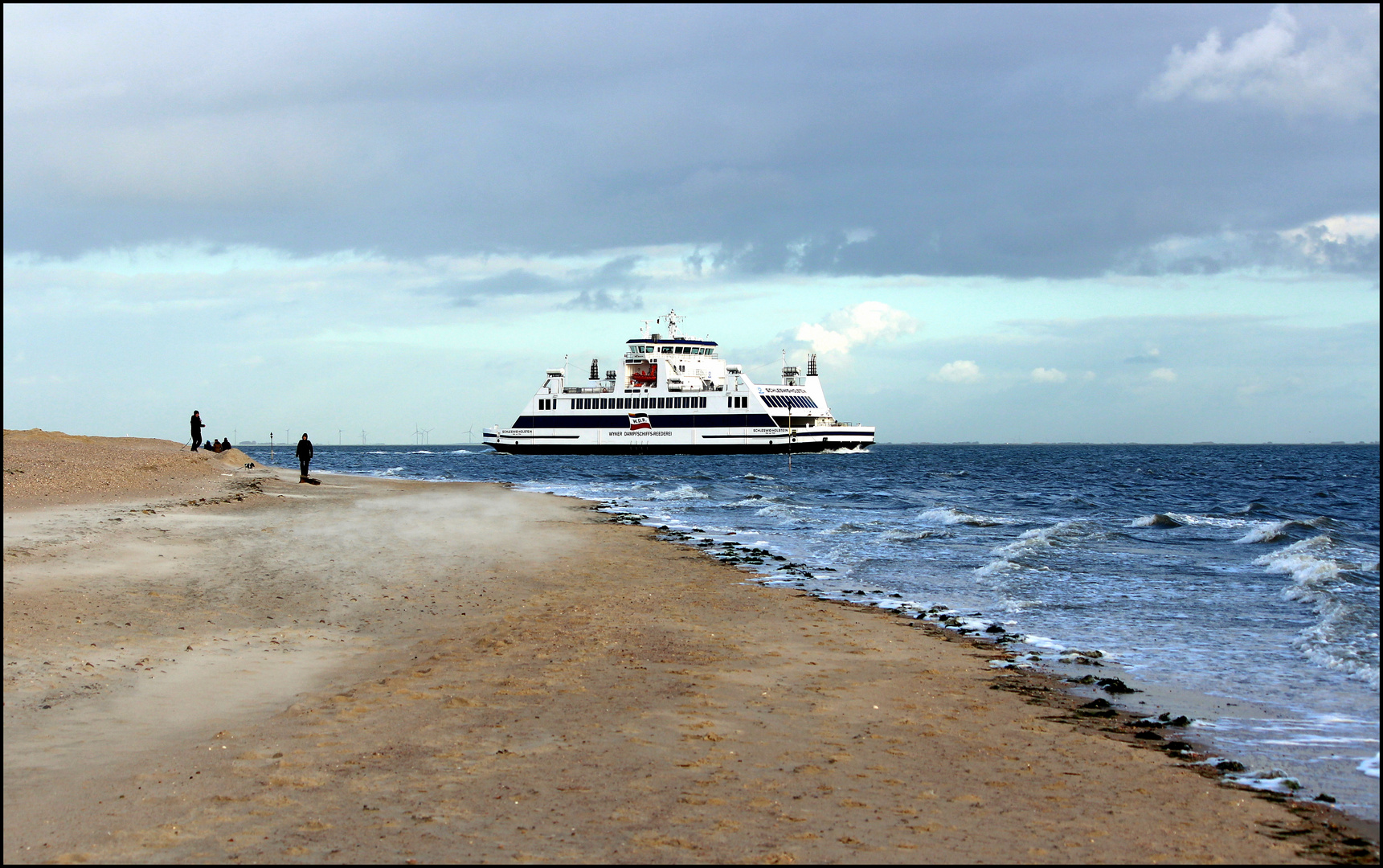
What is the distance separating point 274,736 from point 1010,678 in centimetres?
727

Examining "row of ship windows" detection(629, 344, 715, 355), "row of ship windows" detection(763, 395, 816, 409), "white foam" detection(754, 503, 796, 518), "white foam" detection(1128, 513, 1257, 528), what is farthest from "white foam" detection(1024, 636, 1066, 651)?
"row of ship windows" detection(629, 344, 715, 355)

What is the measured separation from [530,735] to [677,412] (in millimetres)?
79632

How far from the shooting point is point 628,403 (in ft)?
292

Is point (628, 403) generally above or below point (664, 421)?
above

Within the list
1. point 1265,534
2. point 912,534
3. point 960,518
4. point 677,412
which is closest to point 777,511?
point 960,518

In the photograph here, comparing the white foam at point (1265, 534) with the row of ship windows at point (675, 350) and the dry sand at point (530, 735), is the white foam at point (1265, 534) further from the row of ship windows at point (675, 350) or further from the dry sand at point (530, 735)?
the row of ship windows at point (675, 350)

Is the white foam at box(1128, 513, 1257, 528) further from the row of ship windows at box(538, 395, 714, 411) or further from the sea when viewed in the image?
the row of ship windows at box(538, 395, 714, 411)

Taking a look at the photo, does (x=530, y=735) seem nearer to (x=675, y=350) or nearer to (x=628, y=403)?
(x=628, y=403)

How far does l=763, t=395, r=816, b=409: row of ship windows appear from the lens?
86562 mm

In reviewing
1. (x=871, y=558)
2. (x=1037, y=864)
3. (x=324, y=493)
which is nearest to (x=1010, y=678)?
(x=1037, y=864)

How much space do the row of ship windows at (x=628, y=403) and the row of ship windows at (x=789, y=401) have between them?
7.91ft

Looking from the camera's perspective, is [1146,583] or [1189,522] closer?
[1146,583]

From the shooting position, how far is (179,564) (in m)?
14.7

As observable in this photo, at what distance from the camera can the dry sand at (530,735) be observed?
587 centimetres
